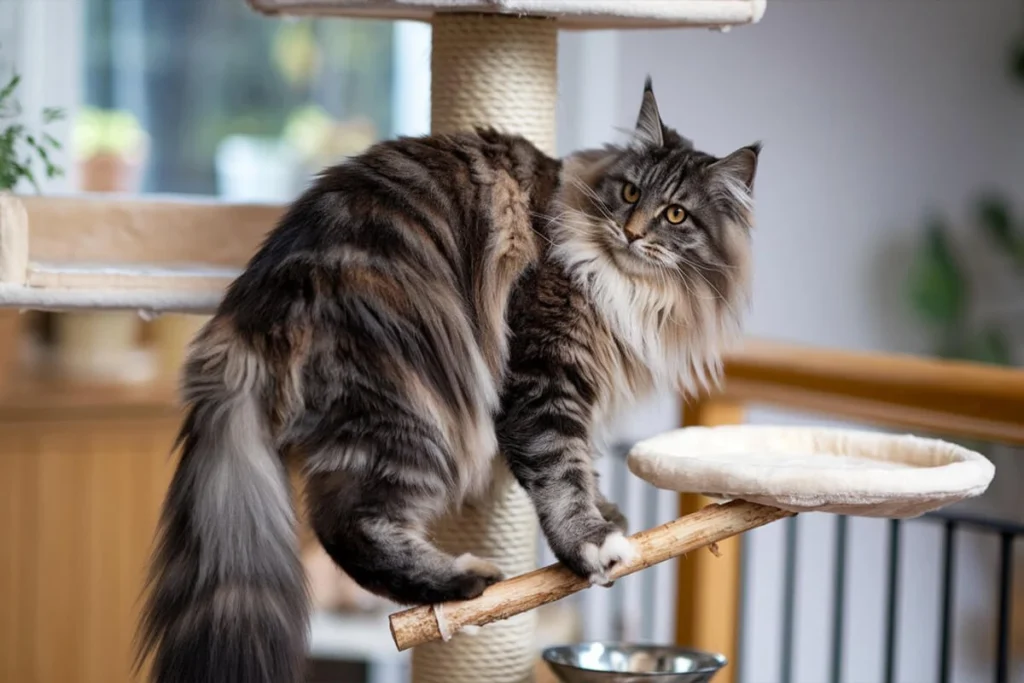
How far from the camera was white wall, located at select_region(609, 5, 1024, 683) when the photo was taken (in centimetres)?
356

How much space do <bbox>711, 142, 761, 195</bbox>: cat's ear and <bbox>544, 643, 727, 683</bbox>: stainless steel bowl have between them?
26.1 inches

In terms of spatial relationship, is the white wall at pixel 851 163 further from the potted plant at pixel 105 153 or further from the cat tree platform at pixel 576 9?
the cat tree platform at pixel 576 9

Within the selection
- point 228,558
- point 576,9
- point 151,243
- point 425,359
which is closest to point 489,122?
point 576,9

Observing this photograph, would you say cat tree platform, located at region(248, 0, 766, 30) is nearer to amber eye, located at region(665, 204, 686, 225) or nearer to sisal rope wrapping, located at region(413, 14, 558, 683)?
sisal rope wrapping, located at region(413, 14, 558, 683)

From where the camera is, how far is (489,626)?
174 centimetres

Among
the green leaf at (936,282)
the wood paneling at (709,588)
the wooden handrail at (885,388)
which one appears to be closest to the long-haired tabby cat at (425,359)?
the wooden handrail at (885,388)

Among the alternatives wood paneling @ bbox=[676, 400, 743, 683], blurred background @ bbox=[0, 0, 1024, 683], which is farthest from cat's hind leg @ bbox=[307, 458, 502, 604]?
blurred background @ bbox=[0, 0, 1024, 683]

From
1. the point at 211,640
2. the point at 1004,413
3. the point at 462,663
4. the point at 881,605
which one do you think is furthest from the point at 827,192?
the point at 211,640

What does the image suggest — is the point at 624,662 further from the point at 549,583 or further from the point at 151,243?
the point at 151,243

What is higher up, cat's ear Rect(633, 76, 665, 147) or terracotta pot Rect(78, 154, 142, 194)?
cat's ear Rect(633, 76, 665, 147)

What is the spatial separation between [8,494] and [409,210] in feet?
6.43

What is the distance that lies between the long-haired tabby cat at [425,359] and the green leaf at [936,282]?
7.81 ft

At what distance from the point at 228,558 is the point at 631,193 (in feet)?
2.30

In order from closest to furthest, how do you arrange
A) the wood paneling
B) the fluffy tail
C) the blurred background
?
1. the fluffy tail
2. the wood paneling
3. the blurred background
